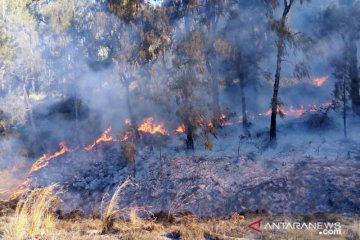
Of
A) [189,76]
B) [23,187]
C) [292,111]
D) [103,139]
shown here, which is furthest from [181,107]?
[23,187]

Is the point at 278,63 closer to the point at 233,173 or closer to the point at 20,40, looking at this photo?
the point at 233,173

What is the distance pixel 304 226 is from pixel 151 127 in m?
11.8

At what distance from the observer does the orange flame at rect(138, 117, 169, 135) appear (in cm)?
1821

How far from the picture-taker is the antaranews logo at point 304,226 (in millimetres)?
7305

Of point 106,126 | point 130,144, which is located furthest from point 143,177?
point 106,126

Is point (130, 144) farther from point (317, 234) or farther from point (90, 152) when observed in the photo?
point (317, 234)

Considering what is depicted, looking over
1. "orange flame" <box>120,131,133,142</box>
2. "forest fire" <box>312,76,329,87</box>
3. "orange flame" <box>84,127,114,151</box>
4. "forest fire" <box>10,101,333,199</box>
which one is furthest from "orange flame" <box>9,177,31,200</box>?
"forest fire" <box>312,76,329,87</box>

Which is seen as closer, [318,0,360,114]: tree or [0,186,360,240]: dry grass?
[0,186,360,240]: dry grass

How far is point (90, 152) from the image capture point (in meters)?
18.3

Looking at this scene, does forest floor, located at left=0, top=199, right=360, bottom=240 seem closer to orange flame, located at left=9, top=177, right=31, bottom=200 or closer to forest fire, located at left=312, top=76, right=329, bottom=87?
orange flame, located at left=9, top=177, right=31, bottom=200

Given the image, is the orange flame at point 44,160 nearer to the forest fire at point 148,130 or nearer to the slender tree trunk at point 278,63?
the forest fire at point 148,130

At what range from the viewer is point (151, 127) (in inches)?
744

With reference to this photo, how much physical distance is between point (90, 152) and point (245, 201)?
915 centimetres

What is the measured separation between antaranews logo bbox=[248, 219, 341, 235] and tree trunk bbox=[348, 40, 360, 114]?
9159 millimetres
